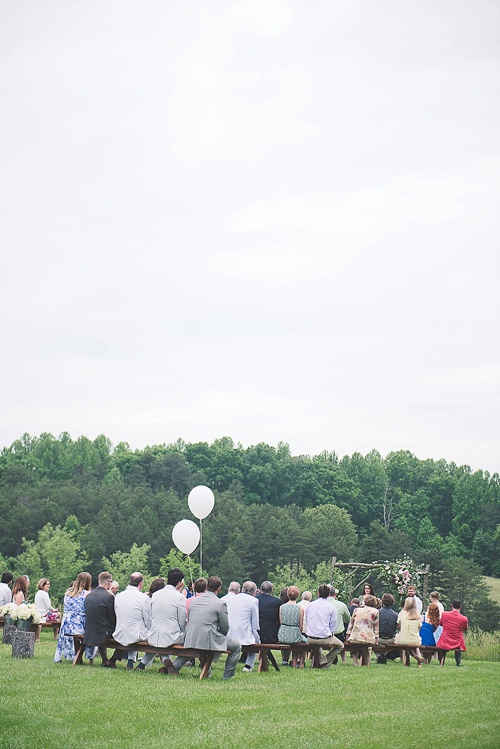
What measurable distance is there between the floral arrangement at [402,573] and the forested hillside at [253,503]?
2207 inches

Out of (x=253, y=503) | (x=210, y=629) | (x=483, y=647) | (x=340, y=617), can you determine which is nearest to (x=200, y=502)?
(x=340, y=617)

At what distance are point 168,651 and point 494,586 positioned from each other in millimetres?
76169

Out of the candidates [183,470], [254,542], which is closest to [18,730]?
[254,542]

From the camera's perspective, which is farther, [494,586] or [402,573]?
[494,586]

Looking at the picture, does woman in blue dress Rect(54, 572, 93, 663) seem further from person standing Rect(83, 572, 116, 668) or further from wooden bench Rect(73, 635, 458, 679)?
person standing Rect(83, 572, 116, 668)

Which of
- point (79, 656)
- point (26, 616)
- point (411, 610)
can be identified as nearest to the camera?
point (79, 656)

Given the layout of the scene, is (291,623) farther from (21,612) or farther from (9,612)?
(9,612)

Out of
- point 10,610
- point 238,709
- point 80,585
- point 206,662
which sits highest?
point 80,585

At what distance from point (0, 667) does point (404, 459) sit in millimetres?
106146

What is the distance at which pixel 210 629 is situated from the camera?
12742mm

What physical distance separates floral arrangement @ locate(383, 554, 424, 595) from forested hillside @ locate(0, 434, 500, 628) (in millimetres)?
56069

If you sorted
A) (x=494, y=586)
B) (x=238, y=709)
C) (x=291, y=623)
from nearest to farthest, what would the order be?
(x=238, y=709) → (x=291, y=623) → (x=494, y=586)

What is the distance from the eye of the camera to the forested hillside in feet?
282

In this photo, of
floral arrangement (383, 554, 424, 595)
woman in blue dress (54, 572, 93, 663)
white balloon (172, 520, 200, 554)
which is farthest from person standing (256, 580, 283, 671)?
floral arrangement (383, 554, 424, 595)
